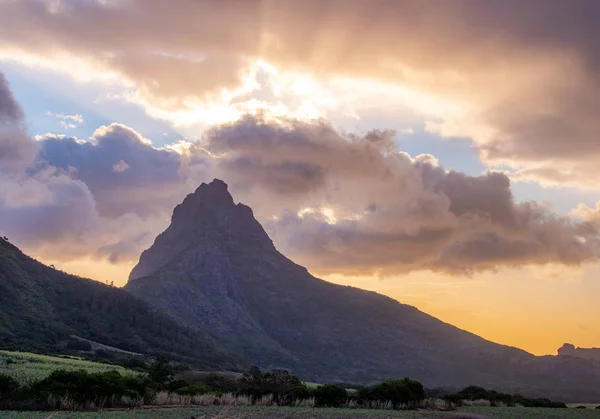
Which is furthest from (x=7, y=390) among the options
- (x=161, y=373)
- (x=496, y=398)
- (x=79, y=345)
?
(x=79, y=345)

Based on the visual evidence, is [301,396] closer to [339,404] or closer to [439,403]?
[339,404]

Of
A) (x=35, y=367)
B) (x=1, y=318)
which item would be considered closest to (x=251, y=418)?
(x=35, y=367)

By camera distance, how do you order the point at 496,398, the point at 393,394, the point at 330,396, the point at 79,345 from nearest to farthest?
the point at 330,396, the point at 393,394, the point at 496,398, the point at 79,345

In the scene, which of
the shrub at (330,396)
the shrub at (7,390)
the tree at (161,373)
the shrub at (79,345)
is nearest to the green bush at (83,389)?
the shrub at (7,390)

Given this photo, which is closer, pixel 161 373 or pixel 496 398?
pixel 161 373

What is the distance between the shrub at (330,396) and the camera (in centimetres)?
5612

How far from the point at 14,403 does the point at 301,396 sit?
82.0 feet

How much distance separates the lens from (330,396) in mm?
56938

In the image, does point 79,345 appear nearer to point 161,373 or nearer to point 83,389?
point 161,373

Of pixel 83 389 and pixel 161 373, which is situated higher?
pixel 161 373

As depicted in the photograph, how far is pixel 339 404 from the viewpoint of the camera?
5625cm

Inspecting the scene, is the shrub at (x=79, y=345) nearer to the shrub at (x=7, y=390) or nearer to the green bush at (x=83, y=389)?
the green bush at (x=83, y=389)

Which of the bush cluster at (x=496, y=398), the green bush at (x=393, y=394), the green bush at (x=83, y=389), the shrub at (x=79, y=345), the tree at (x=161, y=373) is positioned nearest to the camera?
the green bush at (x=83, y=389)

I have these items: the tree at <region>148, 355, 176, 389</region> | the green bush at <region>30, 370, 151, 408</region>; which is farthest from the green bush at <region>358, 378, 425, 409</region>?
the green bush at <region>30, 370, 151, 408</region>
